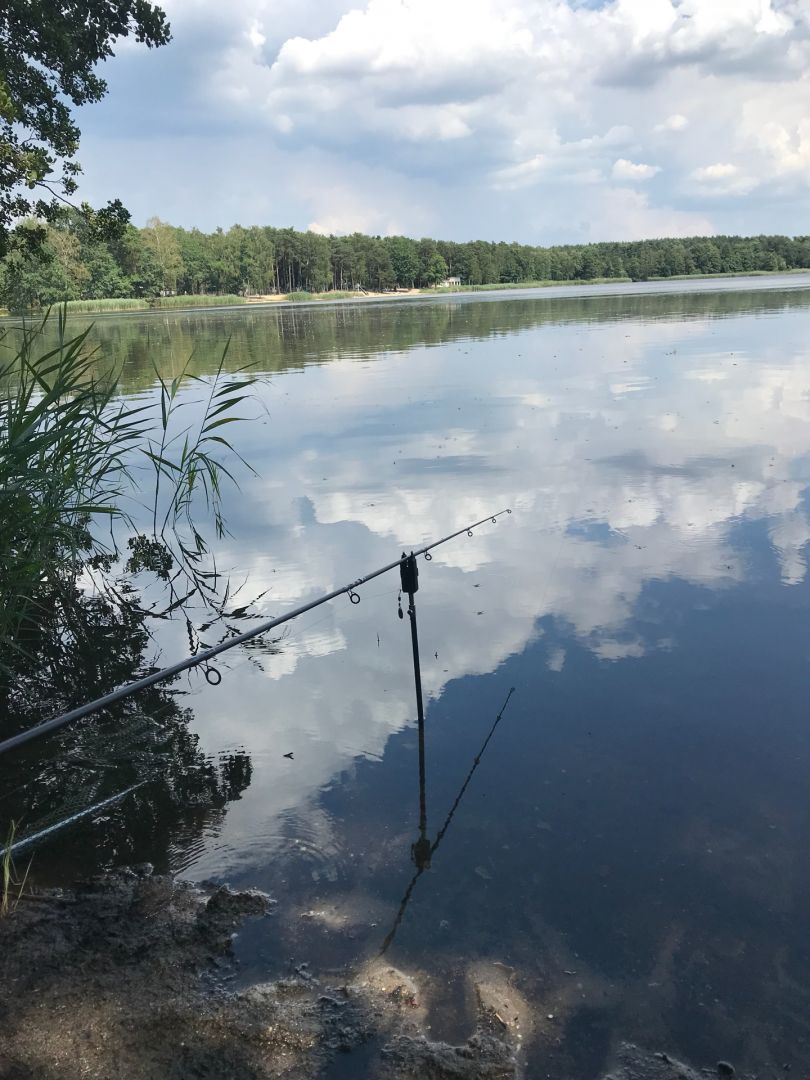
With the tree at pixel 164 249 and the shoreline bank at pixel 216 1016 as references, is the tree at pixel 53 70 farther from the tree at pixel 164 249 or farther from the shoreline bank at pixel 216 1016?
the tree at pixel 164 249

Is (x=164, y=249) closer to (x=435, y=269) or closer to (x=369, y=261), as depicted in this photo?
(x=369, y=261)

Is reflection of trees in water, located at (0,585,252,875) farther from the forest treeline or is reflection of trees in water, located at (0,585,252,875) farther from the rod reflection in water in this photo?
the forest treeline

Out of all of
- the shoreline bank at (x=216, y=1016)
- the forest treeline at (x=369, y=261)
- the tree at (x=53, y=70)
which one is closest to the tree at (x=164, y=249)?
the forest treeline at (x=369, y=261)

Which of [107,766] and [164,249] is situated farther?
[164,249]

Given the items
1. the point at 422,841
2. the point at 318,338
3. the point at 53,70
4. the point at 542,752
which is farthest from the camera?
the point at 318,338

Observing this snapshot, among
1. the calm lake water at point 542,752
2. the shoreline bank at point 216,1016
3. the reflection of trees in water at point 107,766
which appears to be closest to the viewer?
the shoreline bank at point 216,1016

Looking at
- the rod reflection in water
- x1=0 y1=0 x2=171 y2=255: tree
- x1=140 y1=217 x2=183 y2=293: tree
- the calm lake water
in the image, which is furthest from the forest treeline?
the rod reflection in water

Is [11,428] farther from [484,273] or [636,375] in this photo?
[484,273]

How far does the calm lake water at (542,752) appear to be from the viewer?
3074 mm

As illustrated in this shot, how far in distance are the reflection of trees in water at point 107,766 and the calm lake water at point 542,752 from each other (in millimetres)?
29

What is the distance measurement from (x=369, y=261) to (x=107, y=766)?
156 metres

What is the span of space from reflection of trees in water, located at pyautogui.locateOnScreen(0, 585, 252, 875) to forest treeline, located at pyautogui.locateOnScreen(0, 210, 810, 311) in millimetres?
103758

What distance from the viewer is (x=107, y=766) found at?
4.60m

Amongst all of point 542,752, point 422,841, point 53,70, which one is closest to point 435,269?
point 53,70
